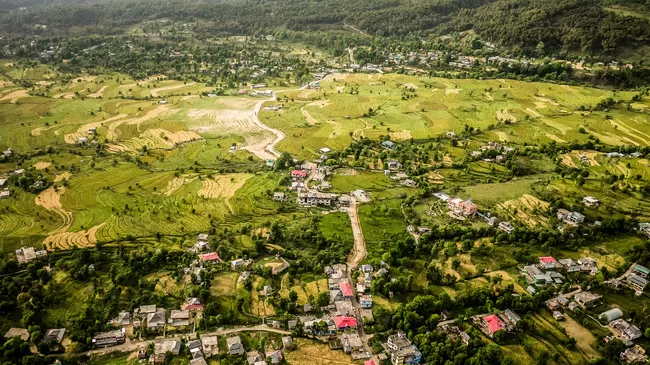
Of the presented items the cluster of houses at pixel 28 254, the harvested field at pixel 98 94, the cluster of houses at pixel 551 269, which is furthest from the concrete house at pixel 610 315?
the harvested field at pixel 98 94

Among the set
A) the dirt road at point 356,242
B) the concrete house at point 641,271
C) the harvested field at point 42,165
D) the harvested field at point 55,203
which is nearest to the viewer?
the concrete house at point 641,271

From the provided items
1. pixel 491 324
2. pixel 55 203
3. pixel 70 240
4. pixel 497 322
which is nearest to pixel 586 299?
pixel 497 322

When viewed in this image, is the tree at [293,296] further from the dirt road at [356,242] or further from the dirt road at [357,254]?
the dirt road at [356,242]

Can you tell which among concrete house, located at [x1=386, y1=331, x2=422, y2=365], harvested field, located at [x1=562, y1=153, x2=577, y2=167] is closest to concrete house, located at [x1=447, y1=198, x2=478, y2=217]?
harvested field, located at [x1=562, y1=153, x2=577, y2=167]

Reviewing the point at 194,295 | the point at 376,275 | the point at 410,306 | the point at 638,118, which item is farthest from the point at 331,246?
the point at 638,118

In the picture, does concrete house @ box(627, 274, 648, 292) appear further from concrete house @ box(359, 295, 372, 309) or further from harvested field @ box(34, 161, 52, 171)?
harvested field @ box(34, 161, 52, 171)

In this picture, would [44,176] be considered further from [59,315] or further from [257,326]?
[257,326]
